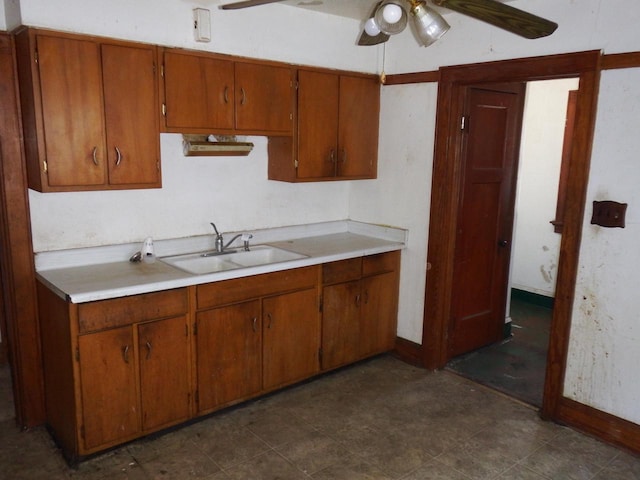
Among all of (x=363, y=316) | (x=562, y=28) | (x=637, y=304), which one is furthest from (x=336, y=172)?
(x=637, y=304)

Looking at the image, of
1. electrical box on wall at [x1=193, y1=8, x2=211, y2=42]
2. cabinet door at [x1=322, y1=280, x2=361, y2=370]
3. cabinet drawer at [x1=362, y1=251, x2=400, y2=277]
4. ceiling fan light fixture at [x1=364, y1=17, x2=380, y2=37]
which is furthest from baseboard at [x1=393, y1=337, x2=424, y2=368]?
electrical box on wall at [x1=193, y1=8, x2=211, y2=42]

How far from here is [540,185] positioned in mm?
5250

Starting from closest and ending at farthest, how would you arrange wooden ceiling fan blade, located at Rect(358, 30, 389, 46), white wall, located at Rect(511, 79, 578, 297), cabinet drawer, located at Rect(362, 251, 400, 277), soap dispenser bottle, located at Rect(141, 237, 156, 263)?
1. wooden ceiling fan blade, located at Rect(358, 30, 389, 46)
2. soap dispenser bottle, located at Rect(141, 237, 156, 263)
3. cabinet drawer, located at Rect(362, 251, 400, 277)
4. white wall, located at Rect(511, 79, 578, 297)

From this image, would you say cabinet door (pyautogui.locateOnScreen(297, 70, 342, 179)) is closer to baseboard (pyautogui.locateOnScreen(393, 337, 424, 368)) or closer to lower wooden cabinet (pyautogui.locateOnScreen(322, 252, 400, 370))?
lower wooden cabinet (pyautogui.locateOnScreen(322, 252, 400, 370))

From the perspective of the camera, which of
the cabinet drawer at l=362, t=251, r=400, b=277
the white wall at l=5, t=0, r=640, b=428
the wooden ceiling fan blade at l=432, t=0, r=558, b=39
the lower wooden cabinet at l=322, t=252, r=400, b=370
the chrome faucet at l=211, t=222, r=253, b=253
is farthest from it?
the cabinet drawer at l=362, t=251, r=400, b=277

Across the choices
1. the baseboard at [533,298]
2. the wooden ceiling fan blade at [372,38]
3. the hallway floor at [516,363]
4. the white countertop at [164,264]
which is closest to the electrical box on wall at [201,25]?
the wooden ceiling fan blade at [372,38]

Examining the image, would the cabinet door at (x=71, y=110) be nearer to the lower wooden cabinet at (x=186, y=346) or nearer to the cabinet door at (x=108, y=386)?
the lower wooden cabinet at (x=186, y=346)

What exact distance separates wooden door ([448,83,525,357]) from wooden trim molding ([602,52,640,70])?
99cm

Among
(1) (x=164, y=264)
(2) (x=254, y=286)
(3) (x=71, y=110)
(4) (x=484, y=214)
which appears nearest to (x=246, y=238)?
(2) (x=254, y=286)

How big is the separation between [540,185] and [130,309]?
4.25 m

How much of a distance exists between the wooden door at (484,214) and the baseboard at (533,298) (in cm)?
126

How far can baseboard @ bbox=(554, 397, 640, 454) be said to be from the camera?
2842mm

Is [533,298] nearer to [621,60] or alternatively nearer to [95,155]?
[621,60]

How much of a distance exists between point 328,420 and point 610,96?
242 centimetres
